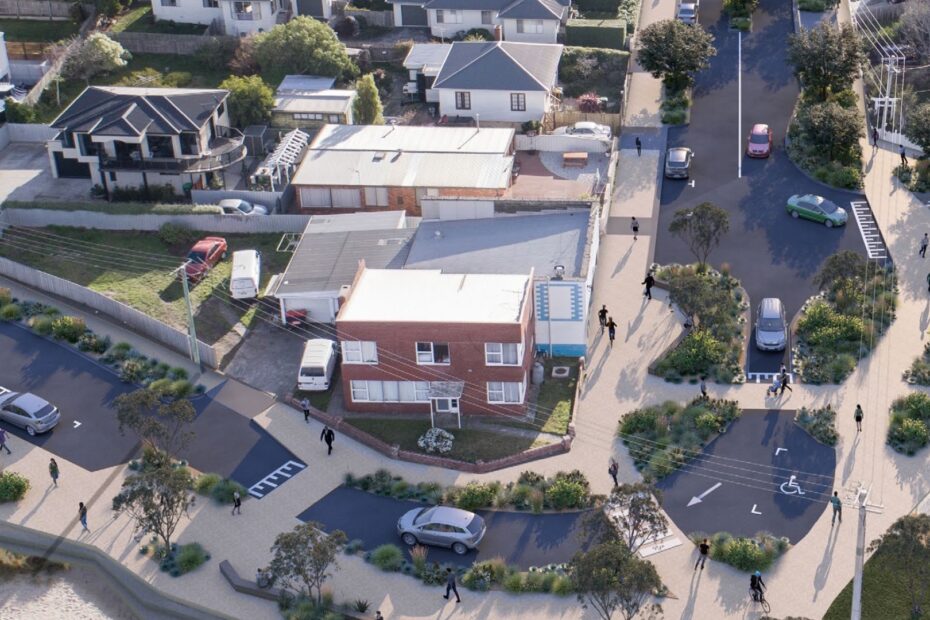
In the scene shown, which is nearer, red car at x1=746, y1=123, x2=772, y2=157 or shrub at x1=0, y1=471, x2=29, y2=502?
shrub at x1=0, y1=471, x2=29, y2=502

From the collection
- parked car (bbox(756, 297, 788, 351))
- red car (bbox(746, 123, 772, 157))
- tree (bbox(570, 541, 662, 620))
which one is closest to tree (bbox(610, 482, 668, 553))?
tree (bbox(570, 541, 662, 620))

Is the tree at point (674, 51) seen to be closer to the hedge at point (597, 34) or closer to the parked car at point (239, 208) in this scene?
the hedge at point (597, 34)

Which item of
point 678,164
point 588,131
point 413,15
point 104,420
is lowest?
point 104,420

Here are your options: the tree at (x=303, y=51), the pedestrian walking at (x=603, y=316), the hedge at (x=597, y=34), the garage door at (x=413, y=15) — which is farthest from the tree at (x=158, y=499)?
the garage door at (x=413, y=15)

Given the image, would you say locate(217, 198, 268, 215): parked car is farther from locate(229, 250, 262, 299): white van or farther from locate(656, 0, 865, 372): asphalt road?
locate(656, 0, 865, 372): asphalt road

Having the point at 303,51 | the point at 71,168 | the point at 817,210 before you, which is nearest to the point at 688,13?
the point at 817,210

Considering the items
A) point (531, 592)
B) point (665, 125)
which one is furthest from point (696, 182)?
point (531, 592)

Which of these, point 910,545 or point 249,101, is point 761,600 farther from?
point 249,101
